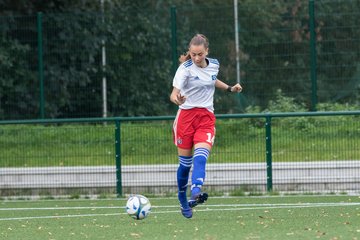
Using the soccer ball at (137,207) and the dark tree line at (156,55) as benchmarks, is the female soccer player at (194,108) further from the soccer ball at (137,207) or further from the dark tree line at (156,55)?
the dark tree line at (156,55)

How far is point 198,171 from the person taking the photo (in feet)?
42.6

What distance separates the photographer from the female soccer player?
13180 mm

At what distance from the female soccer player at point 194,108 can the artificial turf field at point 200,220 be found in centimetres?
67

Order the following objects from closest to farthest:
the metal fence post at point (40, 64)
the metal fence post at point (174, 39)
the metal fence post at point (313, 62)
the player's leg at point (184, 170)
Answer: the player's leg at point (184, 170), the metal fence post at point (313, 62), the metal fence post at point (174, 39), the metal fence post at point (40, 64)

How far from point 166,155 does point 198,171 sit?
5.91m

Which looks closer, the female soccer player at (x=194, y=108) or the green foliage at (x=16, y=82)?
the female soccer player at (x=194, y=108)

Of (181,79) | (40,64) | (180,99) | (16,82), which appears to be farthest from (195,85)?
(16,82)

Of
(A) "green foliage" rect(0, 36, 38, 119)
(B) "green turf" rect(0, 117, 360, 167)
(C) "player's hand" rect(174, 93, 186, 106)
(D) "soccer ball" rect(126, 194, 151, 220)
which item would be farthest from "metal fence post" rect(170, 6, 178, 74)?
(D) "soccer ball" rect(126, 194, 151, 220)

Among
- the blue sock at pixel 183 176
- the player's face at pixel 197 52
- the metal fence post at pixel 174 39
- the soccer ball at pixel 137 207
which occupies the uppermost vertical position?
the metal fence post at pixel 174 39

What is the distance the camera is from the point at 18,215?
1507cm

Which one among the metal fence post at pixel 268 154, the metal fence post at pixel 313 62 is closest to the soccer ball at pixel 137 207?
the metal fence post at pixel 268 154

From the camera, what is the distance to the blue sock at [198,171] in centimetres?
1280

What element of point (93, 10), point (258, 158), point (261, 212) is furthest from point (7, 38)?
point (261, 212)

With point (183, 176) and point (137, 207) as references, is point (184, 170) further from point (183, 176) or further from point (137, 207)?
point (137, 207)
